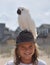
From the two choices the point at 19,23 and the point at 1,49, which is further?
the point at 1,49

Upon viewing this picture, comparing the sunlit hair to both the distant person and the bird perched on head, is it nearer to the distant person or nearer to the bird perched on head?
the distant person

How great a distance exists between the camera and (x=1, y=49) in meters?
38.4

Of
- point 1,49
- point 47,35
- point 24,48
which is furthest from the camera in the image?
point 47,35

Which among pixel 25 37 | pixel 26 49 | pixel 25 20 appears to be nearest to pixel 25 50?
pixel 26 49

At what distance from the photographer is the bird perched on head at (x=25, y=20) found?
16.5 feet

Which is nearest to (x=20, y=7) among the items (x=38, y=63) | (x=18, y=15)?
(x=18, y=15)

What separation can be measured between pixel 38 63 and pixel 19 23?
0.63m

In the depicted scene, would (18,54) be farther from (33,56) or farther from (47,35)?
(47,35)

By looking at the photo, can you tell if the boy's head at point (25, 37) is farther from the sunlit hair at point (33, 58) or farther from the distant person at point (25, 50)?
the sunlit hair at point (33, 58)

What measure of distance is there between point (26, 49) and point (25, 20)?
0.40m

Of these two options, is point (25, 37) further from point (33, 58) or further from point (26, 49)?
point (33, 58)

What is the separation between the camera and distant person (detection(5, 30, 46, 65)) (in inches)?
198

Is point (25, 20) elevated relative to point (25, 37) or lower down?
elevated

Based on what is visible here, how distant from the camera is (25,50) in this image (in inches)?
197
